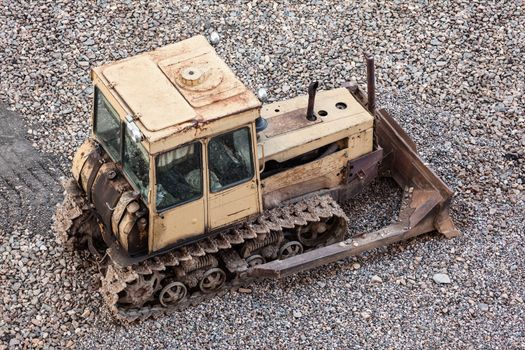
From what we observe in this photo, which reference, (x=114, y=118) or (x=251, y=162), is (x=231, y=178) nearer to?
(x=251, y=162)

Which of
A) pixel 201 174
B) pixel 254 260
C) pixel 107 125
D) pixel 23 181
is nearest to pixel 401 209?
pixel 254 260

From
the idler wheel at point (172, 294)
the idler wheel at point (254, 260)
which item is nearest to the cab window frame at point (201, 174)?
the idler wheel at point (172, 294)

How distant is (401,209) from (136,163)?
11.0 ft

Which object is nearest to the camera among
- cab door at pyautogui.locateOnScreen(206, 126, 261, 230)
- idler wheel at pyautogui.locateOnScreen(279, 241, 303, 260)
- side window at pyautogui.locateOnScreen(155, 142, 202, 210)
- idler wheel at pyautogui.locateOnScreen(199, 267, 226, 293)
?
side window at pyautogui.locateOnScreen(155, 142, 202, 210)

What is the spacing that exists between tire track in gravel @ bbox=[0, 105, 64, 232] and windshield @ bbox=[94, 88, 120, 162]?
182 centimetres

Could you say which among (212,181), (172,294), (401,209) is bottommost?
(172,294)

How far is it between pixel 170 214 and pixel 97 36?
5305 mm

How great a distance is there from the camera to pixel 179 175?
8.48 meters

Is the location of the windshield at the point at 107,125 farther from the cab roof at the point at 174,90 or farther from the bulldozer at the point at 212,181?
the cab roof at the point at 174,90

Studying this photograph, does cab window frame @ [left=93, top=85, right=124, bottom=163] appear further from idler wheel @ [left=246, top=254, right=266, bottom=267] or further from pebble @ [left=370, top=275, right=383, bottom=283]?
pebble @ [left=370, top=275, right=383, bottom=283]

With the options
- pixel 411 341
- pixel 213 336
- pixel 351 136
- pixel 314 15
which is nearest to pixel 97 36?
pixel 314 15

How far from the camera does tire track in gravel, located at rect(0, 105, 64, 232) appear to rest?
1042 cm

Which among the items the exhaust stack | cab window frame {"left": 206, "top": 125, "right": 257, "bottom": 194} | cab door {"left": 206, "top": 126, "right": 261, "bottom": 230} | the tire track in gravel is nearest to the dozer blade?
cab door {"left": 206, "top": 126, "right": 261, "bottom": 230}

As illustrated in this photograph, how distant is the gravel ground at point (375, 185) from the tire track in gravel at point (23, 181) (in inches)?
4.1
